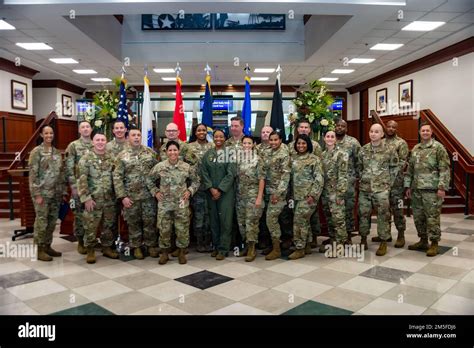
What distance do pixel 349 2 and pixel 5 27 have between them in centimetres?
699

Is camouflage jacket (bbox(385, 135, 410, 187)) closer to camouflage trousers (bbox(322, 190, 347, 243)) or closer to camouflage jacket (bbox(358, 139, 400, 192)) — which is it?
camouflage jacket (bbox(358, 139, 400, 192))

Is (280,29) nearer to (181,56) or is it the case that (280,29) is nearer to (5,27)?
(181,56)

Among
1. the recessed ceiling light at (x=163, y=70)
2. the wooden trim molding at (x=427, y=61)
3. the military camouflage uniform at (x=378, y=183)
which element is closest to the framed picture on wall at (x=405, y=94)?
the wooden trim molding at (x=427, y=61)

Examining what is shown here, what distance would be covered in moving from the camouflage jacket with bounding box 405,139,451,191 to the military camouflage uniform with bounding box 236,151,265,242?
2.00 metres

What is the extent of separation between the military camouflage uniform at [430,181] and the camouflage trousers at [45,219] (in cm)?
451

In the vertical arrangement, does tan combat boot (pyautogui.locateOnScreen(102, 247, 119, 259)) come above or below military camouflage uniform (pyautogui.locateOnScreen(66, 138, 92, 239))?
below

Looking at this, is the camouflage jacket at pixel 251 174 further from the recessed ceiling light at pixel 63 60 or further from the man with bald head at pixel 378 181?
the recessed ceiling light at pixel 63 60

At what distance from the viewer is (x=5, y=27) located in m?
8.20

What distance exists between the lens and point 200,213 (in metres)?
4.94

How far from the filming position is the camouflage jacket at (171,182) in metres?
4.44

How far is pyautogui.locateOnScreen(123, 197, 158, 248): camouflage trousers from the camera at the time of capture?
4672 millimetres

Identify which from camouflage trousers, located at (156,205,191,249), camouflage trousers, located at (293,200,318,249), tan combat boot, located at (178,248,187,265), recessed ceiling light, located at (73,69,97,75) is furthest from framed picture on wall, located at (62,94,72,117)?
camouflage trousers, located at (293,200,318,249)

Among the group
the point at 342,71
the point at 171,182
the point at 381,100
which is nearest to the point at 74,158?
the point at 171,182
